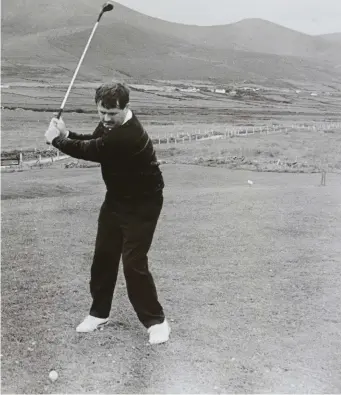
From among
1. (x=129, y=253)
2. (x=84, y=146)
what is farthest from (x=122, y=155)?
(x=129, y=253)

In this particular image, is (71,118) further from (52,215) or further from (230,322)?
(230,322)

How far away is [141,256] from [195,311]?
1087 millimetres

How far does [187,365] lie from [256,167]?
85.8 feet

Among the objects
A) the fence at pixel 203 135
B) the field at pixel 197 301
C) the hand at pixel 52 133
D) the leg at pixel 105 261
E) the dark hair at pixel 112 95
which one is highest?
the dark hair at pixel 112 95

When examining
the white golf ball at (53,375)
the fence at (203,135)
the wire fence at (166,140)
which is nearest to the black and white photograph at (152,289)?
the white golf ball at (53,375)

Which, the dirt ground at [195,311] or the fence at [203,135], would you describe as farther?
the fence at [203,135]

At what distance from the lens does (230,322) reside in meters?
5.68

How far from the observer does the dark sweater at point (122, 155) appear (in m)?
4.87

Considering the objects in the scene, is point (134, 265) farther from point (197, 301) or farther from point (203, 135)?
point (203, 135)

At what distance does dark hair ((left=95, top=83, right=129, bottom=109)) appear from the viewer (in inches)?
189

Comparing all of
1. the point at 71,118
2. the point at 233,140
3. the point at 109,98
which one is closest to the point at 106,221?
the point at 109,98

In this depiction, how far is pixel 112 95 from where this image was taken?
15.7ft

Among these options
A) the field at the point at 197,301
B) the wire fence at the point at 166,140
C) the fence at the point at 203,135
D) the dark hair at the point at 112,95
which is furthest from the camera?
the fence at the point at 203,135

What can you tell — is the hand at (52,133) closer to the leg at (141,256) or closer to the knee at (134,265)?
the leg at (141,256)
